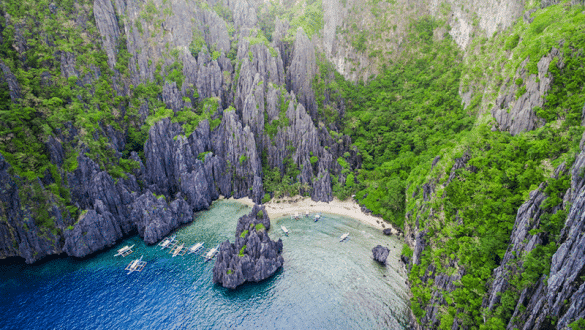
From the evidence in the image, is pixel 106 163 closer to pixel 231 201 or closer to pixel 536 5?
pixel 231 201

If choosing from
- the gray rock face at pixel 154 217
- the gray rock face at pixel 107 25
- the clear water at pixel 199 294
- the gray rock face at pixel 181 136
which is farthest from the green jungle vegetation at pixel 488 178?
the gray rock face at pixel 107 25

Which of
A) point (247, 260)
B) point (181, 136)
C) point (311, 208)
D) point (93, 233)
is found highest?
point (181, 136)

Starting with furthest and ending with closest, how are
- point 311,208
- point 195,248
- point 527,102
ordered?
point 311,208 → point 195,248 → point 527,102

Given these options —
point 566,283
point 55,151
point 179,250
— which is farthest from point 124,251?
point 566,283

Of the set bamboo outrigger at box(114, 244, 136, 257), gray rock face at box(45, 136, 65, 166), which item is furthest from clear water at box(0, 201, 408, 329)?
gray rock face at box(45, 136, 65, 166)

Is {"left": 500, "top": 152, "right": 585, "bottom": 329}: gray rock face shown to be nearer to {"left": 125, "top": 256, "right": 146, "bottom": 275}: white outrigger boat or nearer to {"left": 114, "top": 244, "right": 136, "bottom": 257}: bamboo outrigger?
{"left": 125, "top": 256, "right": 146, "bottom": 275}: white outrigger boat

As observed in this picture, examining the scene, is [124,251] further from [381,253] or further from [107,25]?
[107,25]

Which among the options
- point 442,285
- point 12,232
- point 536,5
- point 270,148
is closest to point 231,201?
point 270,148
